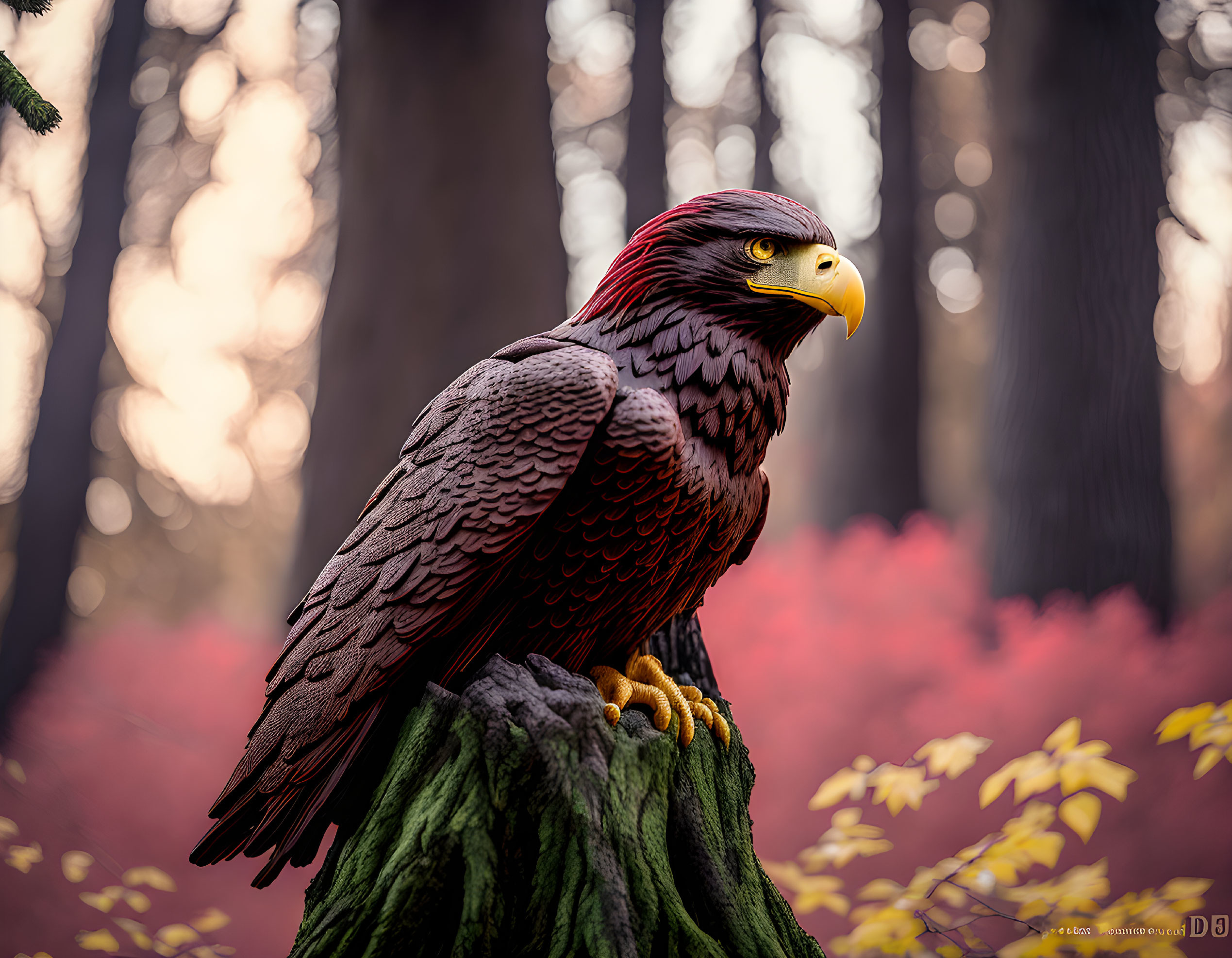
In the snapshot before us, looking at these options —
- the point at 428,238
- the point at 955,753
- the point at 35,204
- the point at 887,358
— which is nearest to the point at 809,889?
the point at 955,753

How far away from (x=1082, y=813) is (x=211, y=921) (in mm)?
3780

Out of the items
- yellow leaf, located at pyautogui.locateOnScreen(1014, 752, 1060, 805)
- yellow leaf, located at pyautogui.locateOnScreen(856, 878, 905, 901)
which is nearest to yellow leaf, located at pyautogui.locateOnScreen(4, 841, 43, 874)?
yellow leaf, located at pyautogui.locateOnScreen(856, 878, 905, 901)

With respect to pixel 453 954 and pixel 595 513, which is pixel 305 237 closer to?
pixel 595 513

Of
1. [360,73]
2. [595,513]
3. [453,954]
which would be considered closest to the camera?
[453,954]

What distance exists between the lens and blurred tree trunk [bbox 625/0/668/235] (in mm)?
4387

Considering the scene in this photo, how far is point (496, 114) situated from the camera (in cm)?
350

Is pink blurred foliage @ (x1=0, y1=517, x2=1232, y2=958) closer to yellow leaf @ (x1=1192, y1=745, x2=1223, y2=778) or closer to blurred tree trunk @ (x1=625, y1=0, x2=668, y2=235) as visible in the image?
yellow leaf @ (x1=1192, y1=745, x2=1223, y2=778)

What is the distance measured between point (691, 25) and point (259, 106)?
2377 millimetres

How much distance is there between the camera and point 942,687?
362 cm

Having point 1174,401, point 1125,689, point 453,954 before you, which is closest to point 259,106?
point 453,954

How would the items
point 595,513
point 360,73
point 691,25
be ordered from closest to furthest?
point 595,513
point 360,73
point 691,25

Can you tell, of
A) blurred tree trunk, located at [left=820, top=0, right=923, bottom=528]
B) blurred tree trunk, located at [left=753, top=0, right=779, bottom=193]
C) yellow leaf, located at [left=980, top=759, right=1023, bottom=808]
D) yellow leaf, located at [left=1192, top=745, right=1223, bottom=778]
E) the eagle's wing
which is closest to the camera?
the eagle's wing

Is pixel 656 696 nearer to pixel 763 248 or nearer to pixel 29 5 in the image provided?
pixel 763 248

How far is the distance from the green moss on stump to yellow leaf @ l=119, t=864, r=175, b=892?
2.54m
